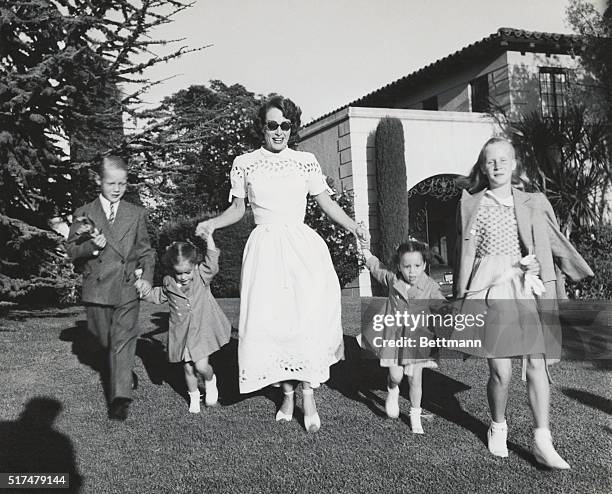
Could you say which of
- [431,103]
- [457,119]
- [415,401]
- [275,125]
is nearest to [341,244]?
[457,119]

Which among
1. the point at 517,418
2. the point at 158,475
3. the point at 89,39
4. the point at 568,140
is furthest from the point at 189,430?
the point at 568,140

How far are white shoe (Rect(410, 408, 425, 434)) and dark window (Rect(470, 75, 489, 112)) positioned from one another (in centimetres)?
1202

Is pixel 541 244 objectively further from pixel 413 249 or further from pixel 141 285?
pixel 141 285

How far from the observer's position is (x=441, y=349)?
4.19 meters

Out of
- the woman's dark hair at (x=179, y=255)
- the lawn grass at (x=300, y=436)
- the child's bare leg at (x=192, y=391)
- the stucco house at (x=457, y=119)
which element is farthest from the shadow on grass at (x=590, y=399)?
the stucco house at (x=457, y=119)

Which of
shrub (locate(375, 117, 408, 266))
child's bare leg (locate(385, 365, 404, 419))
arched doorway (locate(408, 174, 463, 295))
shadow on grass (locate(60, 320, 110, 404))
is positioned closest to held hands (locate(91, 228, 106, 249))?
shadow on grass (locate(60, 320, 110, 404))

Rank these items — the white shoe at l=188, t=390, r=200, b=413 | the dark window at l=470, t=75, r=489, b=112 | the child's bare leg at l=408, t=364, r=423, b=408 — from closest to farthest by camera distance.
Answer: the child's bare leg at l=408, t=364, r=423, b=408 < the white shoe at l=188, t=390, r=200, b=413 < the dark window at l=470, t=75, r=489, b=112

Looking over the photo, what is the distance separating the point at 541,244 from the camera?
3.26m

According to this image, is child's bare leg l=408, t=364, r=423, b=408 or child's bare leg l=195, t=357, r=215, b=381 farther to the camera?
child's bare leg l=195, t=357, r=215, b=381

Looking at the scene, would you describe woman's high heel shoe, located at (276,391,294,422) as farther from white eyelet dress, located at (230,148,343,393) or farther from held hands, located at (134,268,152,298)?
held hands, located at (134,268,152,298)

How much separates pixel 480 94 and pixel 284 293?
1253 centimetres

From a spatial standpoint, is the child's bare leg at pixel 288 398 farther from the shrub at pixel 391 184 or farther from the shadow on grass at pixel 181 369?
the shrub at pixel 391 184

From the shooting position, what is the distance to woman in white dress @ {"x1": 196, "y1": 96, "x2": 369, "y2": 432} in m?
3.88

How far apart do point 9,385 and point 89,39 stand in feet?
13.0
